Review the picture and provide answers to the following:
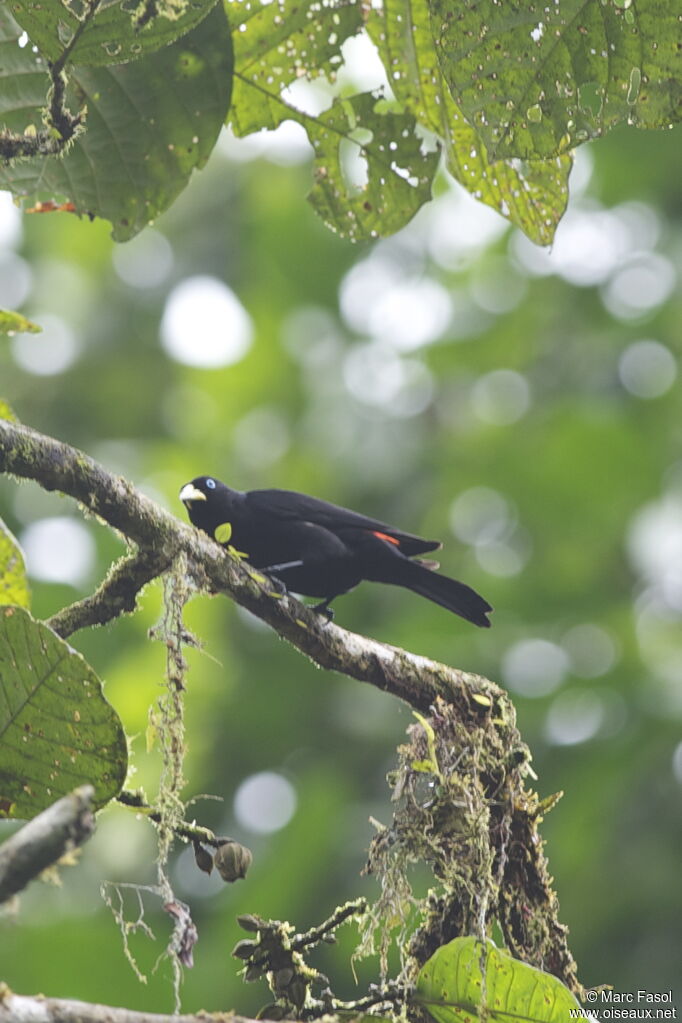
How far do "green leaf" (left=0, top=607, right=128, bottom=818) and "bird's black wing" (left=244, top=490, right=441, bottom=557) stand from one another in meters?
2.36

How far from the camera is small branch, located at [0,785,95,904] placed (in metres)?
1.32

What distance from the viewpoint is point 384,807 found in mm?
7324

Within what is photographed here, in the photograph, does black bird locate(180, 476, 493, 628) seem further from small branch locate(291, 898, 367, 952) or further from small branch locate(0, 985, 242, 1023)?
small branch locate(0, 985, 242, 1023)

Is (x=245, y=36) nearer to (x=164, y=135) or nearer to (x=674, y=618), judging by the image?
(x=164, y=135)

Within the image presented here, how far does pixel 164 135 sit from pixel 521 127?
2.92 feet

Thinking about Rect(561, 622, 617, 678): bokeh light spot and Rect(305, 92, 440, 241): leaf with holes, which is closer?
Rect(305, 92, 440, 241): leaf with holes

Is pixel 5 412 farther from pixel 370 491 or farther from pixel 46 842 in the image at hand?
pixel 370 491

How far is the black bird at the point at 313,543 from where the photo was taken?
4.11 meters

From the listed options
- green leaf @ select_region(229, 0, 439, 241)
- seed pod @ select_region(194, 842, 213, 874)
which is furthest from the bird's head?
seed pod @ select_region(194, 842, 213, 874)

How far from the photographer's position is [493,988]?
2.06m

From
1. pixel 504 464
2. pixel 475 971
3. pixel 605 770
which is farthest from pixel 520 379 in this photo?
pixel 475 971

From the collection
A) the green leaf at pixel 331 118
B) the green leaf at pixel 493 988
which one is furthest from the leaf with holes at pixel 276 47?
the green leaf at pixel 493 988

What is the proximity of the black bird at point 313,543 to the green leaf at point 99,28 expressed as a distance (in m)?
2.15

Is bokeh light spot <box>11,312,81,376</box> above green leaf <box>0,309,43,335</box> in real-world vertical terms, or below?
above
